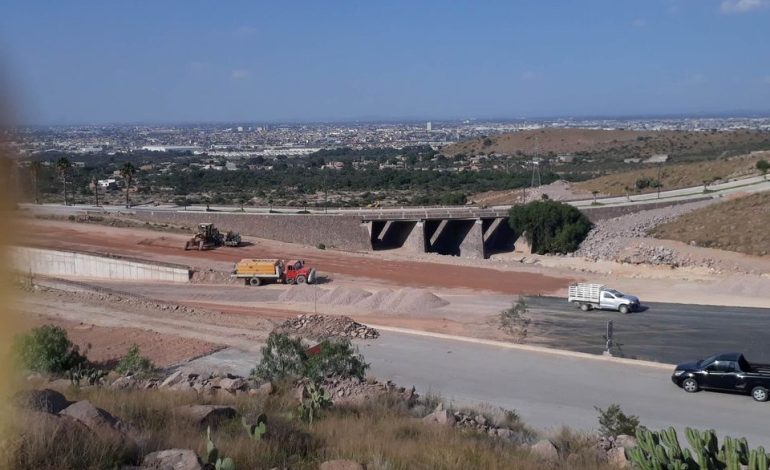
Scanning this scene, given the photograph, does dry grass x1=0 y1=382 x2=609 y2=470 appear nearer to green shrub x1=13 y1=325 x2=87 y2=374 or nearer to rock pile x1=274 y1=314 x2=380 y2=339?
green shrub x1=13 y1=325 x2=87 y2=374

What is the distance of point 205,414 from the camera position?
10172 mm

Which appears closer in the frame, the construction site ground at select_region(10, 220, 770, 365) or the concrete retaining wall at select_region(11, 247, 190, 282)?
the construction site ground at select_region(10, 220, 770, 365)

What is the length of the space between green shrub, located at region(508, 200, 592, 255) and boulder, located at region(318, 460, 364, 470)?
5279 cm

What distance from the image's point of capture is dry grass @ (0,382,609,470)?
6.33 meters

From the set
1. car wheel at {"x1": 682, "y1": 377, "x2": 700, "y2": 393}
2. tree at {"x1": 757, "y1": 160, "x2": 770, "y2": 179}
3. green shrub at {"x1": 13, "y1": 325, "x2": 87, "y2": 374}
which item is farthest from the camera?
tree at {"x1": 757, "y1": 160, "x2": 770, "y2": 179}

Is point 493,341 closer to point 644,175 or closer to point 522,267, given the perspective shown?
point 522,267

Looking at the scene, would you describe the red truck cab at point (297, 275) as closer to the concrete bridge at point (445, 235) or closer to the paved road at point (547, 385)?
the paved road at point (547, 385)

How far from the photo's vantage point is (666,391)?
70.6 feet

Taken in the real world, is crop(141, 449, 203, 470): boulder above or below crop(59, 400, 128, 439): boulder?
below

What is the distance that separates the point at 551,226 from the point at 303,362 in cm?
4448

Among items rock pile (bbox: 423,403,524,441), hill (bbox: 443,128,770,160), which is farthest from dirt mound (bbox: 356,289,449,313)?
hill (bbox: 443,128,770,160)

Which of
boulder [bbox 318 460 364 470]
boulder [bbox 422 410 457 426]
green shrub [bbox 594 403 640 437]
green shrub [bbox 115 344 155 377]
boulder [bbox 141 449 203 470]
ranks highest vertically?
boulder [bbox 141 449 203 470]

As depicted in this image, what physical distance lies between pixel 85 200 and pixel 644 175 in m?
60.8

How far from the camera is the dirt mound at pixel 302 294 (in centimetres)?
3872
